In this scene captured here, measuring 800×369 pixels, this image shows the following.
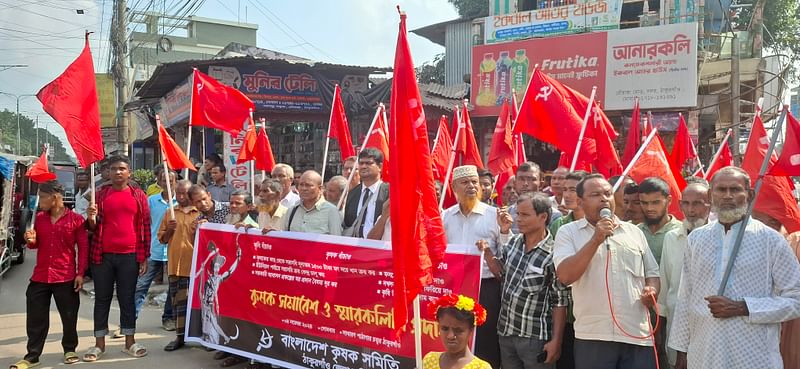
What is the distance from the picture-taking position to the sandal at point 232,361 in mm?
5668

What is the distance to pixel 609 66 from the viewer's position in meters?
15.6

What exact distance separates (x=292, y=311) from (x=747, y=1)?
24115mm

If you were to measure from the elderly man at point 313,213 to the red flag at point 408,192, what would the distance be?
92.1 inches

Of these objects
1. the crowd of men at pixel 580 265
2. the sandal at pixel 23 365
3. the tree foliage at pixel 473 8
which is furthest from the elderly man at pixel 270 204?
the tree foliage at pixel 473 8

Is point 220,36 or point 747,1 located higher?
point 220,36

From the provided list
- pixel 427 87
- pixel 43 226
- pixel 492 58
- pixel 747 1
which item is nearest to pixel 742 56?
pixel 747 1

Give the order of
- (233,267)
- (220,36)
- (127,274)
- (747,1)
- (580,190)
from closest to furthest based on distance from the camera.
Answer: (580,190)
(233,267)
(127,274)
(747,1)
(220,36)

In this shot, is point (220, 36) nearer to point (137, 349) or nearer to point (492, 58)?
point (492, 58)

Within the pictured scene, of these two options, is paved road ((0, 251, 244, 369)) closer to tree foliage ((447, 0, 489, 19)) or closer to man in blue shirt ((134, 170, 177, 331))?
man in blue shirt ((134, 170, 177, 331))

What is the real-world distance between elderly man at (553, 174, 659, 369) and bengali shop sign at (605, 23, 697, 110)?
→ 40.8 ft

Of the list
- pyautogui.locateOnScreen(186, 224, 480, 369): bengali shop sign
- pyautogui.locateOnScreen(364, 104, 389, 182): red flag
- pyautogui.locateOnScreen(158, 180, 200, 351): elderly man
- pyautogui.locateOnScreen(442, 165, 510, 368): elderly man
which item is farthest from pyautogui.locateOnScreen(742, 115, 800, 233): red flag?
pyautogui.locateOnScreen(158, 180, 200, 351): elderly man

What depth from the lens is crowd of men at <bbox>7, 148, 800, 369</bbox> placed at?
3.02 meters

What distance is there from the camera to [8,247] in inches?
415

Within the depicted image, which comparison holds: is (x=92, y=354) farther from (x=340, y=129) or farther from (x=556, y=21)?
(x=556, y=21)
